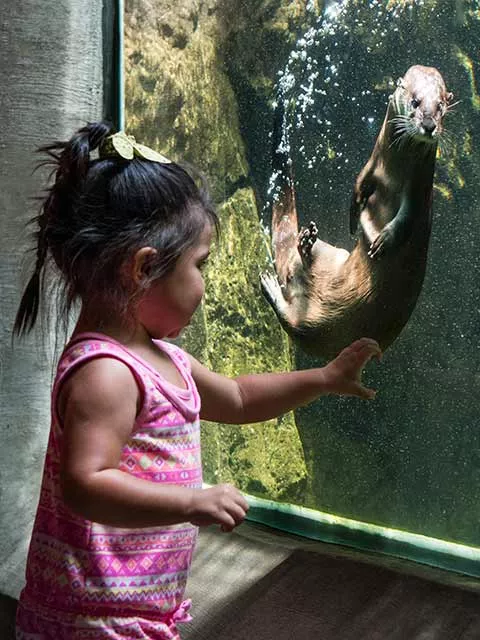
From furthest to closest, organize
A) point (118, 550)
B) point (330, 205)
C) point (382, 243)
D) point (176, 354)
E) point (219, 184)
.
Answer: point (219, 184), point (330, 205), point (382, 243), point (176, 354), point (118, 550)

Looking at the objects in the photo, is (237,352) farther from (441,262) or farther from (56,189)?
(56,189)

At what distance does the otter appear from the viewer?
6.95 feet

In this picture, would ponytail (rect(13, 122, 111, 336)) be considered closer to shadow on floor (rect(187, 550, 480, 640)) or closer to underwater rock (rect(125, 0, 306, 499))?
shadow on floor (rect(187, 550, 480, 640))

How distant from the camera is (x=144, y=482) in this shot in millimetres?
1402

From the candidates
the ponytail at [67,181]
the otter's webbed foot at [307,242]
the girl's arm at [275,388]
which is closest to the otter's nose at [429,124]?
the otter's webbed foot at [307,242]

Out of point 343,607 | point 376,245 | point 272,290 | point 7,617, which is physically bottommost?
point 7,617

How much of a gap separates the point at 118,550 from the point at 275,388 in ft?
1.51

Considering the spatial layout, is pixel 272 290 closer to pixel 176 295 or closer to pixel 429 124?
pixel 429 124

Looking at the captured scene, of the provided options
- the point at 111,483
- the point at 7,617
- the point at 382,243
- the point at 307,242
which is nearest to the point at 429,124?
the point at 382,243

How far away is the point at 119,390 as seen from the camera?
4.75 feet

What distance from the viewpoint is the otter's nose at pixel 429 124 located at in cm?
208

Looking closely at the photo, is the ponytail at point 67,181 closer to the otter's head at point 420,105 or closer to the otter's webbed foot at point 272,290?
the otter's head at point 420,105

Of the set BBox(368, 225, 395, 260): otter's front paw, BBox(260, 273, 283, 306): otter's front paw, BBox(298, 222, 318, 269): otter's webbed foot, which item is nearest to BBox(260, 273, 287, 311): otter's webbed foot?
BBox(260, 273, 283, 306): otter's front paw

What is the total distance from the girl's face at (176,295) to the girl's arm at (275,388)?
0.22m
